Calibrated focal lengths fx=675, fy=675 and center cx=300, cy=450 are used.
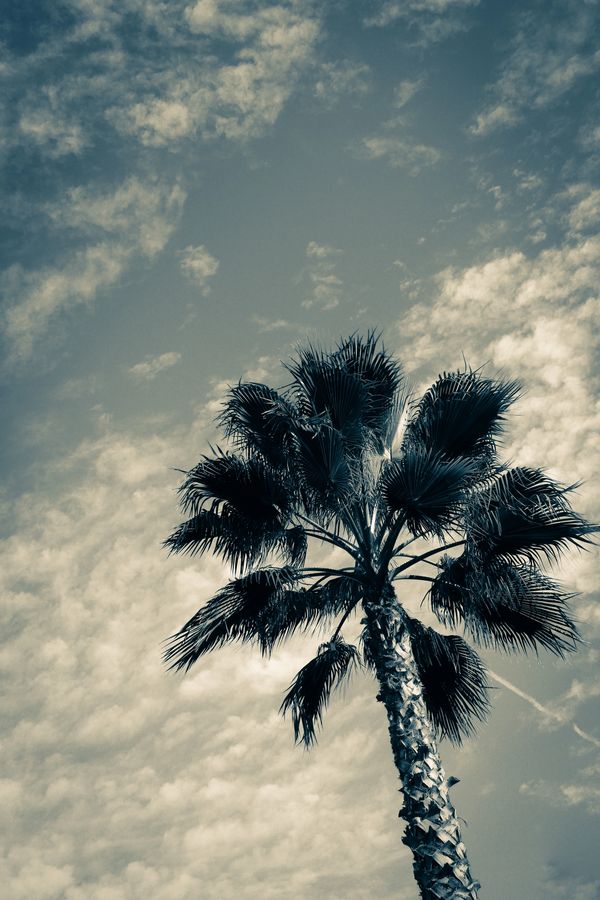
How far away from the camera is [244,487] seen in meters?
8.41

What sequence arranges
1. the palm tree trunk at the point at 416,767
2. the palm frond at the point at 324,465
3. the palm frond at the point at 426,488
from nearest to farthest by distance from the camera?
the palm tree trunk at the point at 416,767 < the palm frond at the point at 426,488 < the palm frond at the point at 324,465

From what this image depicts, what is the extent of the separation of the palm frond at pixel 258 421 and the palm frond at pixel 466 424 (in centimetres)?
169

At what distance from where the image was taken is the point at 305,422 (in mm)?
7953

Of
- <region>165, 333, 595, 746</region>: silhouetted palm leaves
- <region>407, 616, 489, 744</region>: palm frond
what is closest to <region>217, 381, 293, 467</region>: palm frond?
<region>165, 333, 595, 746</region>: silhouetted palm leaves

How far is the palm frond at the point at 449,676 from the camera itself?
9.16 meters

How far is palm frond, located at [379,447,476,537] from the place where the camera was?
7480mm

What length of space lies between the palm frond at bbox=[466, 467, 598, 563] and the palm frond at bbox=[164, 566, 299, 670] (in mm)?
2333

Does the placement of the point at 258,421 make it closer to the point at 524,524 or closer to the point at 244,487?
the point at 244,487

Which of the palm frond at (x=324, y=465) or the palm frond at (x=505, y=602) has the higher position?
the palm frond at (x=324, y=465)

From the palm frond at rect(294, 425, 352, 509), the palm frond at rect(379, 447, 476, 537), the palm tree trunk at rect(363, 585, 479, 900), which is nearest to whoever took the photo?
the palm tree trunk at rect(363, 585, 479, 900)

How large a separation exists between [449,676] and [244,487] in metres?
3.87

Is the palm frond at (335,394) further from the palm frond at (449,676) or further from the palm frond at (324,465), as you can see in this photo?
the palm frond at (449,676)

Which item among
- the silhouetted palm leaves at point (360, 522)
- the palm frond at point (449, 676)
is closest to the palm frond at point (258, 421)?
the silhouetted palm leaves at point (360, 522)

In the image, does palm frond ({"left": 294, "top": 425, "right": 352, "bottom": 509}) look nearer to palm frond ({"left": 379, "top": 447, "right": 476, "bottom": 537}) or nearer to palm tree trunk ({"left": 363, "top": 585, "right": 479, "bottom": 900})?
palm frond ({"left": 379, "top": 447, "right": 476, "bottom": 537})
